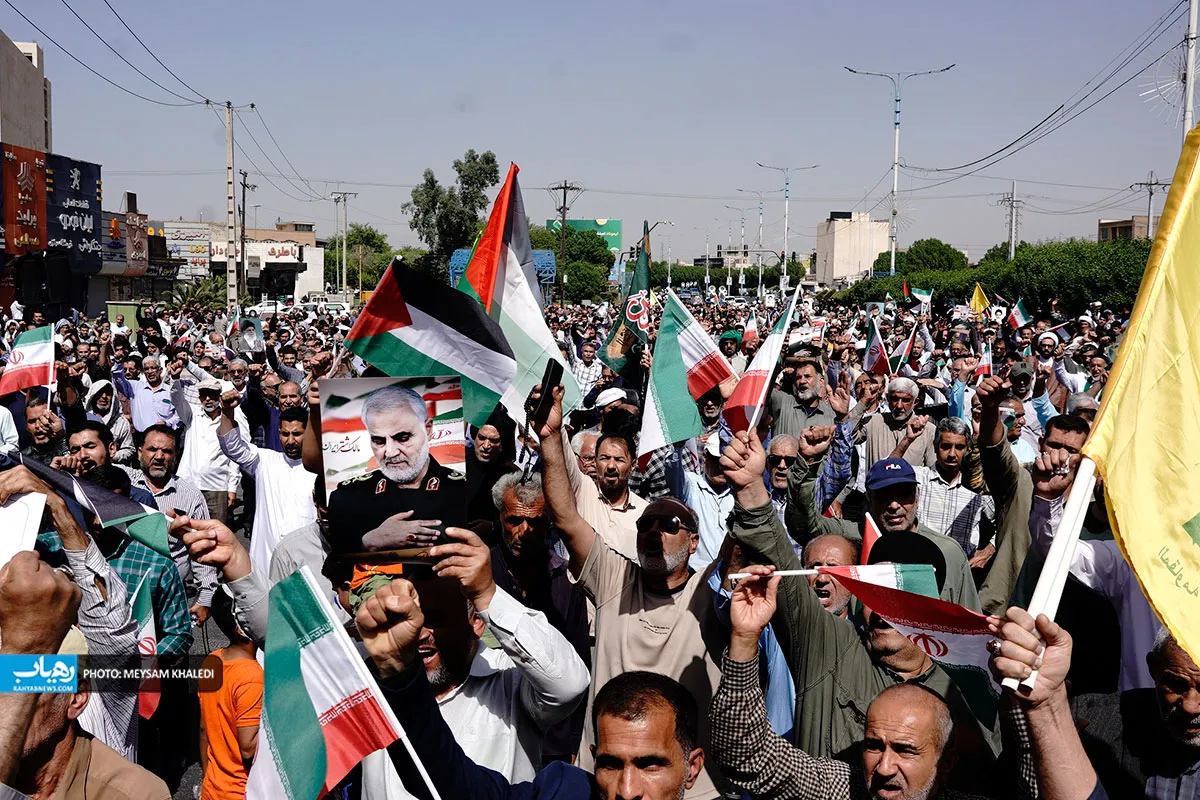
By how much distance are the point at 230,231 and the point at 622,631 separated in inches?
1227

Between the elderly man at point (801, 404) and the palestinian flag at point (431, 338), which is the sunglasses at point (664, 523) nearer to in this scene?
the palestinian flag at point (431, 338)

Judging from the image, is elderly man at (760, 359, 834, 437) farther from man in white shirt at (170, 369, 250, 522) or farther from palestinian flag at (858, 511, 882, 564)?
palestinian flag at (858, 511, 882, 564)

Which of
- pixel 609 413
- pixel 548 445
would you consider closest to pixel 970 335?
pixel 609 413

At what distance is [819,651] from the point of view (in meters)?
3.70

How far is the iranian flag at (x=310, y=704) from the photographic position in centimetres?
275

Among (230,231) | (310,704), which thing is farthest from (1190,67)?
(230,231)

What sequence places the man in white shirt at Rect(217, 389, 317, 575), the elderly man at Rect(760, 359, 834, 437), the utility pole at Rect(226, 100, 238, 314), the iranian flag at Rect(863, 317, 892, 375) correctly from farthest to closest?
the utility pole at Rect(226, 100, 238, 314), the iranian flag at Rect(863, 317, 892, 375), the elderly man at Rect(760, 359, 834, 437), the man in white shirt at Rect(217, 389, 317, 575)

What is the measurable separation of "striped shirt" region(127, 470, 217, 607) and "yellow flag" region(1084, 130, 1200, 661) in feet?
13.3

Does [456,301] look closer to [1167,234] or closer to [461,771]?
[461,771]

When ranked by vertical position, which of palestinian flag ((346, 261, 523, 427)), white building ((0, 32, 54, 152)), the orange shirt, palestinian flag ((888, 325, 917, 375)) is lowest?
the orange shirt

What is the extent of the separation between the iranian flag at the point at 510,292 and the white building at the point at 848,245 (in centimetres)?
11746

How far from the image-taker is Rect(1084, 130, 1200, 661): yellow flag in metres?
2.61

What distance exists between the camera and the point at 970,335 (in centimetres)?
1662

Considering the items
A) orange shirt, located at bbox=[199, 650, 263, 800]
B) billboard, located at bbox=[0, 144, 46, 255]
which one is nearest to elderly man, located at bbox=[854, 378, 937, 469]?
orange shirt, located at bbox=[199, 650, 263, 800]
